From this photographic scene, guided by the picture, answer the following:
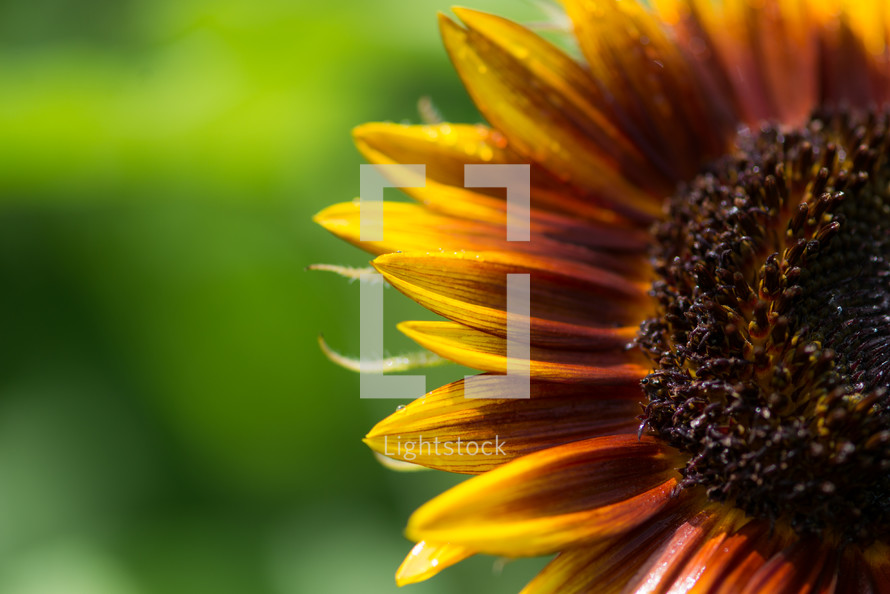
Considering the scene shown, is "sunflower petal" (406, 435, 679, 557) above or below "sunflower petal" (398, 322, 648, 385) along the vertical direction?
below

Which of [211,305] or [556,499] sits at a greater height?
[211,305]

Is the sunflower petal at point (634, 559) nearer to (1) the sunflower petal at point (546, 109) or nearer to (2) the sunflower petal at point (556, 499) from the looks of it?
(2) the sunflower petal at point (556, 499)

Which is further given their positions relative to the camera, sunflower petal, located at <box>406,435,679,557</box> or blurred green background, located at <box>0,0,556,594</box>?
blurred green background, located at <box>0,0,556,594</box>

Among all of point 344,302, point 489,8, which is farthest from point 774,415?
point 489,8

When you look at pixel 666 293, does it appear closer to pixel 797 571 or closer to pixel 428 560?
pixel 797 571

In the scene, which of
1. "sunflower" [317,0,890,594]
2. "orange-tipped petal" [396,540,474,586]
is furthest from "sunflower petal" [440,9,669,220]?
"orange-tipped petal" [396,540,474,586]

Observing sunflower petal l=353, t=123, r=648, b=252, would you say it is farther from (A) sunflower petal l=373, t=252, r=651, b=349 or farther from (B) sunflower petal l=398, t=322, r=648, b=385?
(B) sunflower petal l=398, t=322, r=648, b=385

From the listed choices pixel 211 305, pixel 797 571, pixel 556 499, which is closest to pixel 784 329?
pixel 797 571

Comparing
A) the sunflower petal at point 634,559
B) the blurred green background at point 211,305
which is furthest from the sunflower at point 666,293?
the blurred green background at point 211,305
